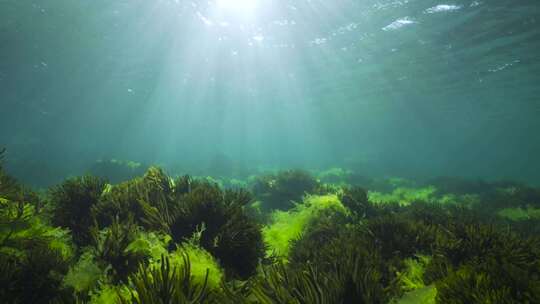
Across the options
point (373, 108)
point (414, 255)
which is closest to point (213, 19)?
point (414, 255)

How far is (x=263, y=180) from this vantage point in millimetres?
11859

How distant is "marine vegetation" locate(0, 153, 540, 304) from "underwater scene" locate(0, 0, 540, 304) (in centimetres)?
2

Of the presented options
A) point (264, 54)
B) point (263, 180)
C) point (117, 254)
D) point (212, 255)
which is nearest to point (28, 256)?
point (117, 254)

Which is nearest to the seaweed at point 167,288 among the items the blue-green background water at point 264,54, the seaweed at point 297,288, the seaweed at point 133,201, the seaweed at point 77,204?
the seaweed at point 297,288

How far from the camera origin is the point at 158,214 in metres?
3.88

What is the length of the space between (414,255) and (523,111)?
61944 millimetres

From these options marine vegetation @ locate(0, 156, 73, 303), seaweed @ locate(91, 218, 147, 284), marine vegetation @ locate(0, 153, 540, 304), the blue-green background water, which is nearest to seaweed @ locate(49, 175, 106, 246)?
marine vegetation @ locate(0, 153, 540, 304)

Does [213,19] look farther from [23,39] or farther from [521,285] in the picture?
[521,285]

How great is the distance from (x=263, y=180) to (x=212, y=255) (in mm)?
8473

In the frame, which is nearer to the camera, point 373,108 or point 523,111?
point 523,111

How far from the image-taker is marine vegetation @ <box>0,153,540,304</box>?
2468 mm

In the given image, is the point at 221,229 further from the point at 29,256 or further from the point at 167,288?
the point at 29,256

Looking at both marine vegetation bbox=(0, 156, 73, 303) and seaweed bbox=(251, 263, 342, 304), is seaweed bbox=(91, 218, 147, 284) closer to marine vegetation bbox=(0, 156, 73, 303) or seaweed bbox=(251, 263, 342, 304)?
marine vegetation bbox=(0, 156, 73, 303)

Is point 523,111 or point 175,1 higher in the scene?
point 175,1
